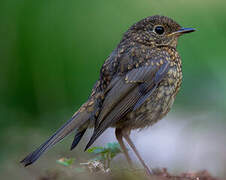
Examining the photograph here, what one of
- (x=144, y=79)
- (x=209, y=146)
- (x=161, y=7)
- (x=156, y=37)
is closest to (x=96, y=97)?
(x=144, y=79)

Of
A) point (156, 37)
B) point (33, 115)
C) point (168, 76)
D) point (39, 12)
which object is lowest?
point (33, 115)

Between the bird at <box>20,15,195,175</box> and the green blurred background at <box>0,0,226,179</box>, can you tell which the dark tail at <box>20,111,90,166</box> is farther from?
the green blurred background at <box>0,0,226,179</box>

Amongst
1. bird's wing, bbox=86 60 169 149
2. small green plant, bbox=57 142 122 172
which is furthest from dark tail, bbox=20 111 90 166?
small green plant, bbox=57 142 122 172

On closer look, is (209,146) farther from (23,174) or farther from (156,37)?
(23,174)

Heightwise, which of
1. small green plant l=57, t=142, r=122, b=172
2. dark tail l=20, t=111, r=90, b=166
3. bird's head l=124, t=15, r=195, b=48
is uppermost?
bird's head l=124, t=15, r=195, b=48

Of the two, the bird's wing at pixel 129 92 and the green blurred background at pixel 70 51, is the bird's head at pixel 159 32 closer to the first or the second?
the bird's wing at pixel 129 92

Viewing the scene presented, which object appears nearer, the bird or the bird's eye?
the bird
